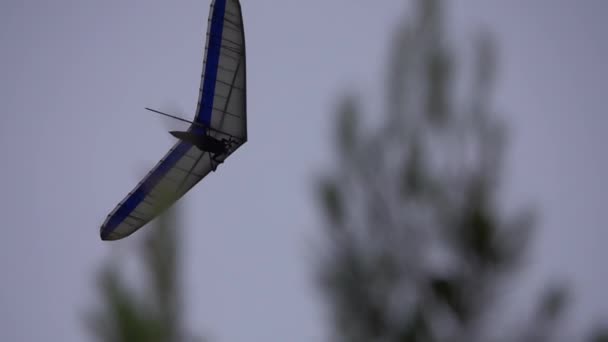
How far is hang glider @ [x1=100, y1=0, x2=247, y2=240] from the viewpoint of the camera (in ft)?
50.5

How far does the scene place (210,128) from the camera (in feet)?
52.3

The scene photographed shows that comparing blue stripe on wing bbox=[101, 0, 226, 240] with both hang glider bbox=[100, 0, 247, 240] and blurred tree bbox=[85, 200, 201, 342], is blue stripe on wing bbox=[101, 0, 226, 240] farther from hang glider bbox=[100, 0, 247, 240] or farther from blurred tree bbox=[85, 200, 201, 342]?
blurred tree bbox=[85, 200, 201, 342]

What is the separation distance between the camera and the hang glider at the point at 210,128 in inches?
606

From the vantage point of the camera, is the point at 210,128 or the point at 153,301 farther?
the point at 210,128

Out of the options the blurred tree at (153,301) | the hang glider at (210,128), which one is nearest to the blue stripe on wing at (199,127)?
the hang glider at (210,128)

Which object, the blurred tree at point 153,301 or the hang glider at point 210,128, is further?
the hang glider at point 210,128

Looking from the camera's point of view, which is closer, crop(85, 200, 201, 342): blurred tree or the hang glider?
crop(85, 200, 201, 342): blurred tree

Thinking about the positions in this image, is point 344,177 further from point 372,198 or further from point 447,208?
point 447,208

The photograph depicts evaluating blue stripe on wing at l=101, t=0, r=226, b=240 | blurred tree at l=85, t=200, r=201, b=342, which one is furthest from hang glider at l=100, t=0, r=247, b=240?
blurred tree at l=85, t=200, r=201, b=342

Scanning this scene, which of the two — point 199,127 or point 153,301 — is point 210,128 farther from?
point 153,301

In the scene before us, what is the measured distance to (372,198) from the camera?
5.43 meters

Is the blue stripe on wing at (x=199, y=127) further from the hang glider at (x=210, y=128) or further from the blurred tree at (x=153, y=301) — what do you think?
the blurred tree at (x=153, y=301)

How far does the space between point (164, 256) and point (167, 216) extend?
255 mm

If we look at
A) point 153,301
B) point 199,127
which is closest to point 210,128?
point 199,127
